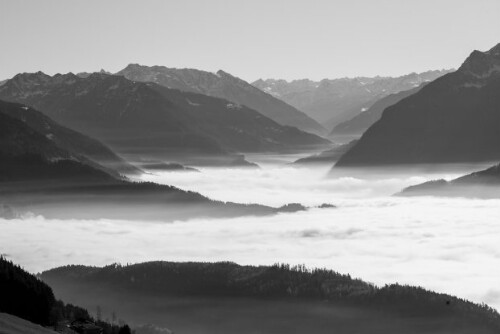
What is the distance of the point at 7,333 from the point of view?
14938 centimetres

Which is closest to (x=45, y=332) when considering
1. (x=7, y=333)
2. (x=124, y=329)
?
(x=124, y=329)

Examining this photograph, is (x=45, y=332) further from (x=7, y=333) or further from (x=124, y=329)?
(x=7, y=333)

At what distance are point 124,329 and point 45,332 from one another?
17.8 m

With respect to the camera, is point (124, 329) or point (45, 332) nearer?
point (45, 332)

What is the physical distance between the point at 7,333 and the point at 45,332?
33584mm

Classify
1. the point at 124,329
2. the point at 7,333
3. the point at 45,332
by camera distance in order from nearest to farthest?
the point at 7,333, the point at 45,332, the point at 124,329

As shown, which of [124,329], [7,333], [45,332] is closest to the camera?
[7,333]

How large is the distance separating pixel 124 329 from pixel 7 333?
1853 inches

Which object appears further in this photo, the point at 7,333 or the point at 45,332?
the point at 45,332

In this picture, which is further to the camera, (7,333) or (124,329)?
(124,329)

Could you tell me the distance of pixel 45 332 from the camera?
18250 cm

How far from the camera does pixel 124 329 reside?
19438cm
